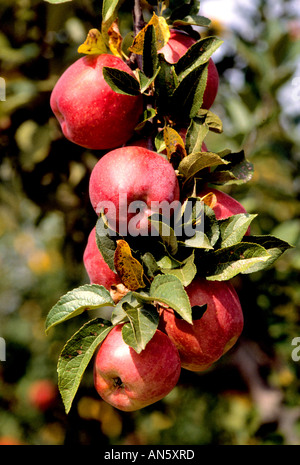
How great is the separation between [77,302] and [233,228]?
254 millimetres

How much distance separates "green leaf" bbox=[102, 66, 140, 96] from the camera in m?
0.66

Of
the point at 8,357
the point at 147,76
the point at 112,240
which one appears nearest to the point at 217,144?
the point at 147,76

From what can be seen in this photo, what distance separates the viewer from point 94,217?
1.28m

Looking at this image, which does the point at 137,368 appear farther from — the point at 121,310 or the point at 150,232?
the point at 150,232

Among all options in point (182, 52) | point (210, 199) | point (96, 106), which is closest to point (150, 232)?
point (210, 199)

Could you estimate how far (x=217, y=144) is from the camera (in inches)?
64.0

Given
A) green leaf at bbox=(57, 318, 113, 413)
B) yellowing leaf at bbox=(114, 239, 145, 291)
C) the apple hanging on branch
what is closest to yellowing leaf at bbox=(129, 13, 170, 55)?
the apple hanging on branch

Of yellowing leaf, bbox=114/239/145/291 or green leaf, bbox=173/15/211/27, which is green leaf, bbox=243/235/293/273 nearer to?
yellowing leaf, bbox=114/239/145/291

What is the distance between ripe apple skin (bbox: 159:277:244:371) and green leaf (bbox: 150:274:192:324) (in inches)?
3.4

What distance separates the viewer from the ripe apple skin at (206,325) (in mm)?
659

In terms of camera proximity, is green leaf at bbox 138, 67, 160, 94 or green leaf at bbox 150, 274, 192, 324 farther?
green leaf at bbox 138, 67, 160, 94

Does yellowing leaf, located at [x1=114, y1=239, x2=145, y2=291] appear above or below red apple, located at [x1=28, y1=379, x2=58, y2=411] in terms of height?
above
